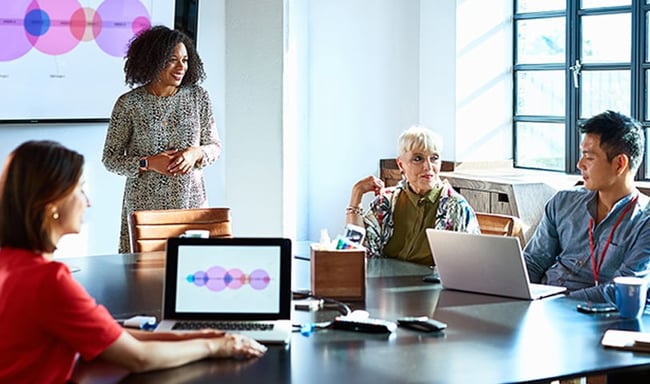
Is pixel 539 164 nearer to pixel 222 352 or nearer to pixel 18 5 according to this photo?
pixel 18 5

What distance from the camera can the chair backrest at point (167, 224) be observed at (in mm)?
4367

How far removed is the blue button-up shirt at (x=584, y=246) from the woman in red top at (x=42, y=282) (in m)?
1.84

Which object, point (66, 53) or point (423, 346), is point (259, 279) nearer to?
point (423, 346)

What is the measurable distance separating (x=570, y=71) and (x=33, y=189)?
4.53 metres

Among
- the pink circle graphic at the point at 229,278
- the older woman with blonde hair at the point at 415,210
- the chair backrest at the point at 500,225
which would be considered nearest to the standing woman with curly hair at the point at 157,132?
the older woman with blonde hair at the point at 415,210

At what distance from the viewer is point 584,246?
3883 mm

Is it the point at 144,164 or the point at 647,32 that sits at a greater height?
the point at 647,32

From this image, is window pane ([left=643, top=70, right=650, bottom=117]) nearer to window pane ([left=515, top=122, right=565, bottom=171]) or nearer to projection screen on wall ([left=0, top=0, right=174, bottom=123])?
window pane ([left=515, top=122, right=565, bottom=171])

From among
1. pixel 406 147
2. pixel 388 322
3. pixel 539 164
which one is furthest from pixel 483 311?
pixel 539 164

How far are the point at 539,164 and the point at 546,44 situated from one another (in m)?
0.73

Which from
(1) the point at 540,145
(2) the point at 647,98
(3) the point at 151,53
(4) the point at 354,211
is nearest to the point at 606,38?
(2) the point at 647,98

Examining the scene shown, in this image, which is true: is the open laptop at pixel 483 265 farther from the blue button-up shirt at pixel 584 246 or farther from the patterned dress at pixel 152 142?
the patterned dress at pixel 152 142

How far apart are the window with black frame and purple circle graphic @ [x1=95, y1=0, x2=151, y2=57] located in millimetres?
2410

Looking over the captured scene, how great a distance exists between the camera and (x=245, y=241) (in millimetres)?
2934
